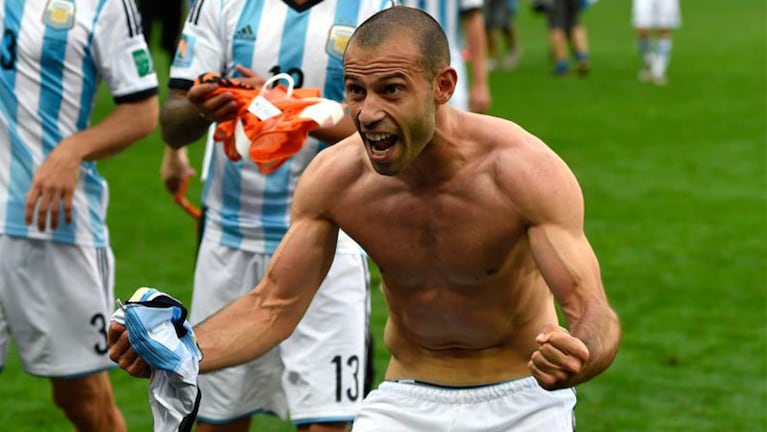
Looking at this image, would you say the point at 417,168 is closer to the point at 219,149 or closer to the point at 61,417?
the point at 219,149

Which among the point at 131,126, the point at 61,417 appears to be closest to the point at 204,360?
the point at 131,126

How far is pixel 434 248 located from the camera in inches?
182

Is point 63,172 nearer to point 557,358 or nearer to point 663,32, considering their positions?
point 557,358

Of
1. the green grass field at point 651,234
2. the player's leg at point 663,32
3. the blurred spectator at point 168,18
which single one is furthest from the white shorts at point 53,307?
the player's leg at point 663,32

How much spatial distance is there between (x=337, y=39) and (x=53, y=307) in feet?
5.02

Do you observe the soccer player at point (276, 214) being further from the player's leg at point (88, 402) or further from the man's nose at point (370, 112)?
the man's nose at point (370, 112)

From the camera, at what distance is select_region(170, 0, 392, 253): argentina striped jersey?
5773 mm

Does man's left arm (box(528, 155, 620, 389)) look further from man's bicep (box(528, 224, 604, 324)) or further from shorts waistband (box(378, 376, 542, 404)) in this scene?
shorts waistband (box(378, 376, 542, 404))

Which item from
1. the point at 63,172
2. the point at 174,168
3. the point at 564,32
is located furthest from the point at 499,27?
the point at 63,172

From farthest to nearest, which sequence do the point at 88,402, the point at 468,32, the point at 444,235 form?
the point at 468,32, the point at 88,402, the point at 444,235

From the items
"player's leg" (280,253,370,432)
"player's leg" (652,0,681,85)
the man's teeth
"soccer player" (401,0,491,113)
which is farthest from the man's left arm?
"player's leg" (652,0,681,85)

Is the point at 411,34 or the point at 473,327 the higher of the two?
the point at 411,34

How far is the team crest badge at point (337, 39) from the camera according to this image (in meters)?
5.77

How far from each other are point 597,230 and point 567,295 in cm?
752
